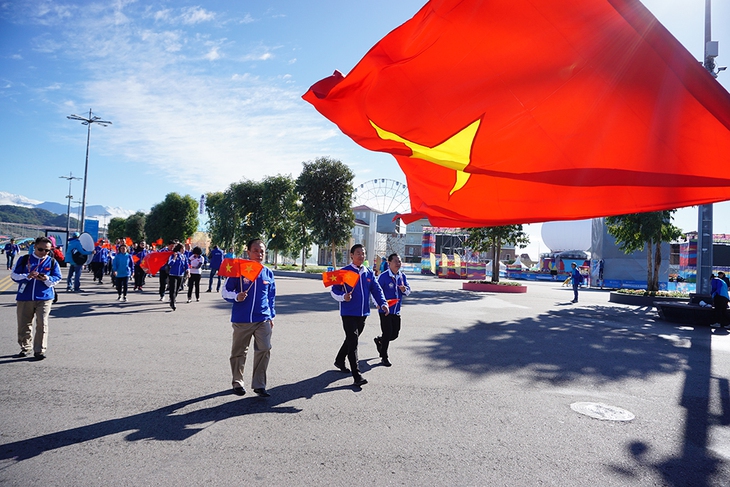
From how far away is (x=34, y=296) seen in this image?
6.54 m

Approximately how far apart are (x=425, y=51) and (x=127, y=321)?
9675 mm

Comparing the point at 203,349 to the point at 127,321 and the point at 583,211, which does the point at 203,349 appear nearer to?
the point at 127,321

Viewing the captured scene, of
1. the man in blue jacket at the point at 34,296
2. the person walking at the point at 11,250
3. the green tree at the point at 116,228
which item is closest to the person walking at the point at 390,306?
the man in blue jacket at the point at 34,296

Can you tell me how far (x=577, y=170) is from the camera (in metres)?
2.58

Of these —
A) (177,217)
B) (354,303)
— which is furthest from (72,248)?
(177,217)

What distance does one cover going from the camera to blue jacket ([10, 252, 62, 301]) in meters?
6.50

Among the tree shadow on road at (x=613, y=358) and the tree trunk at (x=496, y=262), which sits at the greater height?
the tree trunk at (x=496, y=262)

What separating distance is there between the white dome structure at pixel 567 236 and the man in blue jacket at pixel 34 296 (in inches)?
2821

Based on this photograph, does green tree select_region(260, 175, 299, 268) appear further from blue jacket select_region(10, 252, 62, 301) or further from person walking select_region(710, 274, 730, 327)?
blue jacket select_region(10, 252, 62, 301)

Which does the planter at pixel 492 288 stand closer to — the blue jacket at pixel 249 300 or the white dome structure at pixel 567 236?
the blue jacket at pixel 249 300

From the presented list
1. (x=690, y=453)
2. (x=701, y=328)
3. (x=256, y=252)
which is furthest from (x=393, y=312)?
(x=701, y=328)

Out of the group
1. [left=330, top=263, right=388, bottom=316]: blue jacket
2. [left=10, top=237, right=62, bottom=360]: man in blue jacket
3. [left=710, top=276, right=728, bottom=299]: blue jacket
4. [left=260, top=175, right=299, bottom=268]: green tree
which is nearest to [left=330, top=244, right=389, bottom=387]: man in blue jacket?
[left=330, top=263, right=388, bottom=316]: blue jacket

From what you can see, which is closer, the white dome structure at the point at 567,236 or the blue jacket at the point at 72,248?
the blue jacket at the point at 72,248

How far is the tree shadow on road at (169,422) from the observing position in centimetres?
365
